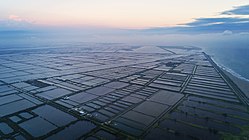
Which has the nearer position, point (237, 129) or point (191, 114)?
point (237, 129)

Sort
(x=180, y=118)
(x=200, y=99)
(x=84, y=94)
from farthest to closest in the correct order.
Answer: (x=84, y=94)
(x=200, y=99)
(x=180, y=118)

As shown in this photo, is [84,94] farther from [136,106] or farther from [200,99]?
[200,99]

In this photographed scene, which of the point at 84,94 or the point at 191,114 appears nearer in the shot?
the point at 191,114

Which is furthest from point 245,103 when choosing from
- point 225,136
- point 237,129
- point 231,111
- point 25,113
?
point 25,113

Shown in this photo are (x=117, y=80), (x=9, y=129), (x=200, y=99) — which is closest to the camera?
(x=9, y=129)

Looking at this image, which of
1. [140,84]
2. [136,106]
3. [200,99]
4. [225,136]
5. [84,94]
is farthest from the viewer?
[140,84]

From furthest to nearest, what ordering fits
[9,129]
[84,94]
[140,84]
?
[140,84] < [84,94] < [9,129]

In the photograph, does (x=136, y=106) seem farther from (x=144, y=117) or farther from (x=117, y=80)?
(x=117, y=80)

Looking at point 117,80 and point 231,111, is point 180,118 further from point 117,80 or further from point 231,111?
point 117,80

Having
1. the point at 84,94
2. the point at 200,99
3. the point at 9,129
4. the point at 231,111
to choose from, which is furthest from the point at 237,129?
the point at 9,129
